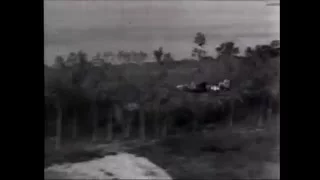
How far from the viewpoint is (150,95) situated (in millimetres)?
956

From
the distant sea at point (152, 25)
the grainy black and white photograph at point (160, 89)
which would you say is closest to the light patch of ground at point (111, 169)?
the grainy black and white photograph at point (160, 89)

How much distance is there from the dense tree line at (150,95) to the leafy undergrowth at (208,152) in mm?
30

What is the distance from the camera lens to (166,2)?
94 cm

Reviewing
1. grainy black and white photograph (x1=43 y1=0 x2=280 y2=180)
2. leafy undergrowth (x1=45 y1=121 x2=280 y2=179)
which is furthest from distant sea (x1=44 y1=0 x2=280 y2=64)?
leafy undergrowth (x1=45 y1=121 x2=280 y2=179)

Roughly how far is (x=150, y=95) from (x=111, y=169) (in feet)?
0.73

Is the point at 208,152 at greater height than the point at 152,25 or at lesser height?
lesser

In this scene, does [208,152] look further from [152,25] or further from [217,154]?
[152,25]

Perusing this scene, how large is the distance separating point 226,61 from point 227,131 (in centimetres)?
19

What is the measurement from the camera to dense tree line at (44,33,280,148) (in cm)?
95

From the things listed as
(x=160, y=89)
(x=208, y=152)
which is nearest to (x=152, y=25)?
(x=160, y=89)

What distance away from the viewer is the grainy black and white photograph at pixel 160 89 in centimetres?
94

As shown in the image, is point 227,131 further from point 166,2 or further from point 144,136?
point 166,2
